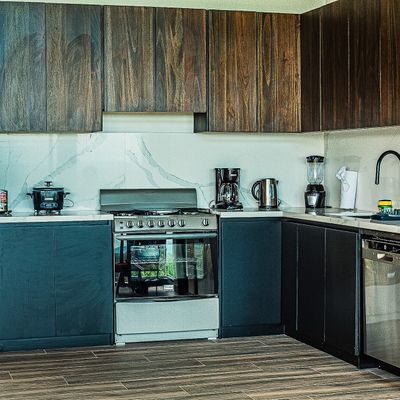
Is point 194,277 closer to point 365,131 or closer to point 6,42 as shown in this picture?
point 365,131

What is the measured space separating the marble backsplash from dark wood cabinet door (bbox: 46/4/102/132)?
13.2 inches

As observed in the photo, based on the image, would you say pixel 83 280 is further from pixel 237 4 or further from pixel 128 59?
pixel 237 4

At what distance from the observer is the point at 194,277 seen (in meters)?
5.88

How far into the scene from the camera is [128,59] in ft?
19.5

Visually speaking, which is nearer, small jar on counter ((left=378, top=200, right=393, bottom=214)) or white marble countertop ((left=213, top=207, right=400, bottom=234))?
white marble countertop ((left=213, top=207, right=400, bottom=234))

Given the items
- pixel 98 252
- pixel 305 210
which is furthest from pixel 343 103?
pixel 98 252

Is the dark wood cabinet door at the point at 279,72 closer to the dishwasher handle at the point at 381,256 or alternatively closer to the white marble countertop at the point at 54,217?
the white marble countertop at the point at 54,217

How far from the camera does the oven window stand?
5734 mm

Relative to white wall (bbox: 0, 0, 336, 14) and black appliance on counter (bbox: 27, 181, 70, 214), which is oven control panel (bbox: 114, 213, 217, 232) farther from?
white wall (bbox: 0, 0, 336, 14)

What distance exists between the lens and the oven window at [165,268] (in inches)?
226

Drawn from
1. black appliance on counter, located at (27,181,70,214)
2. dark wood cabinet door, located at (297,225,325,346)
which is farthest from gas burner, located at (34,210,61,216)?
dark wood cabinet door, located at (297,225,325,346)

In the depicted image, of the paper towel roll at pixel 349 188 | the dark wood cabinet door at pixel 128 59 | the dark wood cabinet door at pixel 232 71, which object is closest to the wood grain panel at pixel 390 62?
the paper towel roll at pixel 349 188

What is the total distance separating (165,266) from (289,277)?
85cm

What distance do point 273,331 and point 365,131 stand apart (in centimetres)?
152
